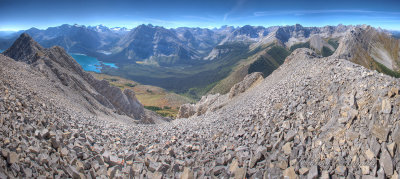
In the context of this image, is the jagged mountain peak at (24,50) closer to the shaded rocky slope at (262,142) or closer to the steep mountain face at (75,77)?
the steep mountain face at (75,77)

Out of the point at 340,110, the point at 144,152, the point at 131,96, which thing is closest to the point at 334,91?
the point at 340,110

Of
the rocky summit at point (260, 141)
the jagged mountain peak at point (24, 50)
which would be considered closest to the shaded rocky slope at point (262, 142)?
the rocky summit at point (260, 141)

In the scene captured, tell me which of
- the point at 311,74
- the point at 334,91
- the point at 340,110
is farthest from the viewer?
the point at 311,74

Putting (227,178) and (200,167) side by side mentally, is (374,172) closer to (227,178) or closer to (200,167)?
(227,178)

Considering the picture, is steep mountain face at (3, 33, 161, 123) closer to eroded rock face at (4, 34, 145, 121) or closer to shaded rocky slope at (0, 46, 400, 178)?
eroded rock face at (4, 34, 145, 121)

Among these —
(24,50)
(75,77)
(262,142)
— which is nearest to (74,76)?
(75,77)

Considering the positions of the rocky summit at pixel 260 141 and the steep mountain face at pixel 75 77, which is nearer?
the rocky summit at pixel 260 141

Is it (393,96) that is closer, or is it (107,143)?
(393,96)
